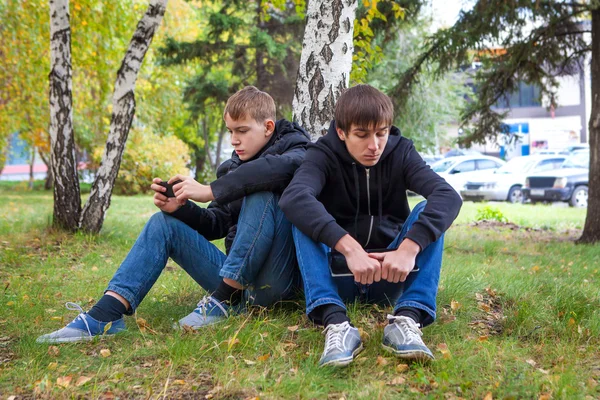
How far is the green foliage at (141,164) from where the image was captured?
22.2m

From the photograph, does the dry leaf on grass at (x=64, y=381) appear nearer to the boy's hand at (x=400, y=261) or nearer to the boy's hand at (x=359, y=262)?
the boy's hand at (x=359, y=262)

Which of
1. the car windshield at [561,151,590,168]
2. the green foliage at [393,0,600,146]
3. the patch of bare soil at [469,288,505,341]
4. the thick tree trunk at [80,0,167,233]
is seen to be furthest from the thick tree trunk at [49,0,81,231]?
the car windshield at [561,151,590,168]

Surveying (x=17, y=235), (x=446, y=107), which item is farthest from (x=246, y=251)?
(x=446, y=107)

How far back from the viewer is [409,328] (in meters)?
3.03

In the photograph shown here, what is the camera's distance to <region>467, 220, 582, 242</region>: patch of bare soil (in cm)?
1036

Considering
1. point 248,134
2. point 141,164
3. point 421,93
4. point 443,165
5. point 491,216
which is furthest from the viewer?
point 443,165

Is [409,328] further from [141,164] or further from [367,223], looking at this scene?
[141,164]

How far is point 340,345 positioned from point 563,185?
56.2 ft

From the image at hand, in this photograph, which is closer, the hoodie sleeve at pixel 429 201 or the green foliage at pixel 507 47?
the hoodie sleeve at pixel 429 201

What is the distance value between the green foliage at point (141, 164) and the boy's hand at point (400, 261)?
63.7 ft

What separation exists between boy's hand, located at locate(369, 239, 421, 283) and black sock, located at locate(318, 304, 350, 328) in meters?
0.27

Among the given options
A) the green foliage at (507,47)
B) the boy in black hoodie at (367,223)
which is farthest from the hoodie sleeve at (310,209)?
the green foliage at (507,47)

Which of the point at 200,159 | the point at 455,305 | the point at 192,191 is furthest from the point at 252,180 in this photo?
the point at 200,159

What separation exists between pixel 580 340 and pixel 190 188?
228 cm
